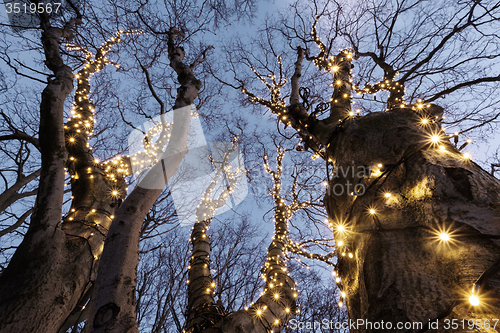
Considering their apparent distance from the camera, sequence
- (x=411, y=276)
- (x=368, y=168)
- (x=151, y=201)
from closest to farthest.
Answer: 1. (x=411, y=276)
2. (x=368, y=168)
3. (x=151, y=201)

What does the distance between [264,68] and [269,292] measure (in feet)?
22.3

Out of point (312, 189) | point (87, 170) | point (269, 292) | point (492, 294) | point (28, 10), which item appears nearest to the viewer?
point (492, 294)

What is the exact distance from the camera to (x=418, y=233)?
123 centimetres

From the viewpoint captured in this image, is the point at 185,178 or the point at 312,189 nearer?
the point at 312,189

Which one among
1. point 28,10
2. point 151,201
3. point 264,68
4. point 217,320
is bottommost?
point 217,320

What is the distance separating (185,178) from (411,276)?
8.16 metres

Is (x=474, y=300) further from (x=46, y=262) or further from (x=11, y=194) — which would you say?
(x=11, y=194)

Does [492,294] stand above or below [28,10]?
Result: below

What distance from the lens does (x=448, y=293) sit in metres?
0.96

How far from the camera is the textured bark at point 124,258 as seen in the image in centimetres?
149

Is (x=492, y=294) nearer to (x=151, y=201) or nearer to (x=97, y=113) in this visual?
(x=151, y=201)

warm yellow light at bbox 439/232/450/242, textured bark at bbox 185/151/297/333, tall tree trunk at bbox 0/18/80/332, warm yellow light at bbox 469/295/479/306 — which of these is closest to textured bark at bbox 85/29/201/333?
tall tree trunk at bbox 0/18/80/332

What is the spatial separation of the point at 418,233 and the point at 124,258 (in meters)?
2.17

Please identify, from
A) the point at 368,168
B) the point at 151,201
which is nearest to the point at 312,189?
the point at 368,168
